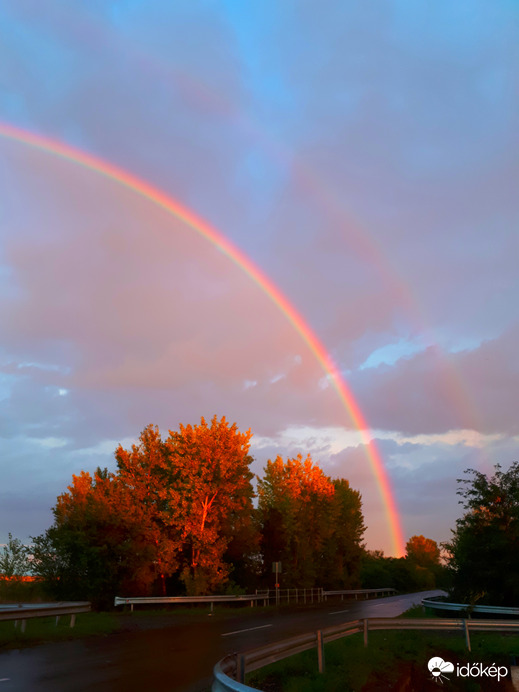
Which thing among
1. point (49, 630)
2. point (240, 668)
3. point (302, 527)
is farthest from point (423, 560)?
point (240, 668)

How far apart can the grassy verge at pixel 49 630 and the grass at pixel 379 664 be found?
8156 millimetres

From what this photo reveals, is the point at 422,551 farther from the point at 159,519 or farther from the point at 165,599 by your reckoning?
the point at 165,599

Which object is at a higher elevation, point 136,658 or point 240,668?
point 240,668

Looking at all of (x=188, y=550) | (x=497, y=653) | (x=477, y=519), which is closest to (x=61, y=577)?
(x=188, y=550)

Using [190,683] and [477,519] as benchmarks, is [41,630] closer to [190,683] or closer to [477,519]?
[190,683]

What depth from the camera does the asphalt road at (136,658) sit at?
10.1 metres

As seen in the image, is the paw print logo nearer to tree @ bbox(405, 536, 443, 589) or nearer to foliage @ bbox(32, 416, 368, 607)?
foliage @ bbox(32, 416, 368, 607)

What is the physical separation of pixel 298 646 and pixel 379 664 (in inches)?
140

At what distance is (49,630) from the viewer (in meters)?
18.0

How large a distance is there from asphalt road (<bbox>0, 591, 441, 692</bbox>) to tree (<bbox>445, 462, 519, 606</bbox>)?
25.3 feet


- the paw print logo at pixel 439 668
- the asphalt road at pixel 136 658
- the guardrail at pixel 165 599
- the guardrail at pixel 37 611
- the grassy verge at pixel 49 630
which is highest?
the guardrail at pixel 37 611

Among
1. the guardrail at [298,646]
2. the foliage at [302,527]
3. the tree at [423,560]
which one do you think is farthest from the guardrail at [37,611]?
the tree at [423,560]

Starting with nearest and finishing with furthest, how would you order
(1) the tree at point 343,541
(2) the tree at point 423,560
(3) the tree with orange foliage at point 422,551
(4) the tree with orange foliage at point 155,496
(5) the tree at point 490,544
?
(5) the tree at point 490,544 → (4) the tree with orange foliage at point 155,496 → (1) the tree at point 343,541 → (2) the tree at point 423,560 → (3) the tree with orange foliage at point 422,551

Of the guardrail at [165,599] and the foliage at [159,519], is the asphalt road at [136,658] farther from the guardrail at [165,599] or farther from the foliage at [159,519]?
the foliage at [159,519]
